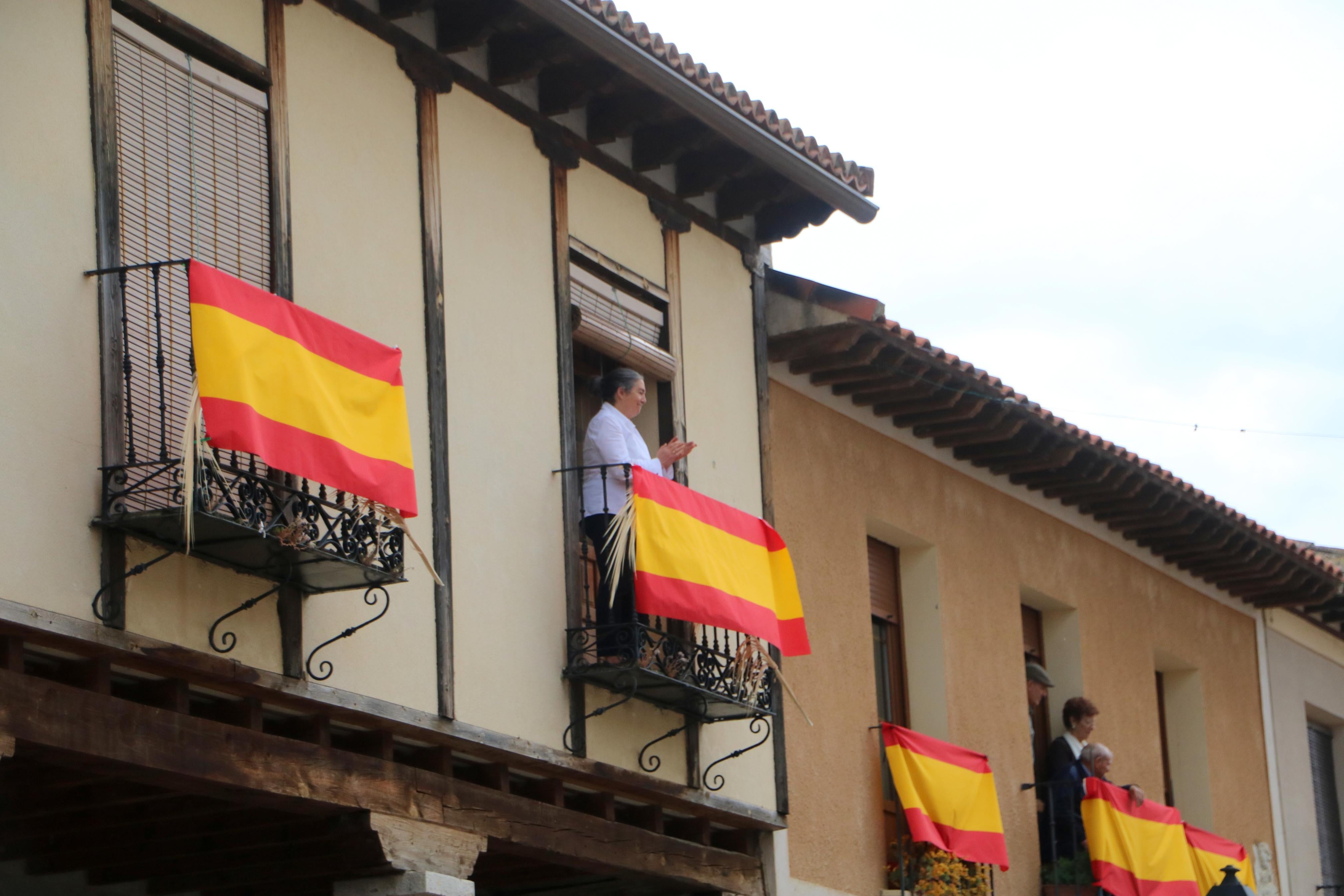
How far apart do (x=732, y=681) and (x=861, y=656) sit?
7.83 feet

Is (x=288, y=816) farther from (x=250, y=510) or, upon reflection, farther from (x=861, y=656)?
(x=861, y=656)

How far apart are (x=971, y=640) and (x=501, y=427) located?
17.9 feet

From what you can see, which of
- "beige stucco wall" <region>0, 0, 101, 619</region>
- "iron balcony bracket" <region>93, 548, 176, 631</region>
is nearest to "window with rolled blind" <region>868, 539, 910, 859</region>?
"iron balcony bracket" <region>93, 548, 176, 631</region>

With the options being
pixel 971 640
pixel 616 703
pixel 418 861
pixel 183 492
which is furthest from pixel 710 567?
pixel 971 640

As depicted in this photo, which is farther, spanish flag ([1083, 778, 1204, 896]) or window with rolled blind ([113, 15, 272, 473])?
spanish flag ([1083, 778, 1204, 896])

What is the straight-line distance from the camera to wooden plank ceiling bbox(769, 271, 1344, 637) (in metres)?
13.6

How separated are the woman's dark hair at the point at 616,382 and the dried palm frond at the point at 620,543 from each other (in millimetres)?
784

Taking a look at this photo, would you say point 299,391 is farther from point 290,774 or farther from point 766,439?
point 766,439

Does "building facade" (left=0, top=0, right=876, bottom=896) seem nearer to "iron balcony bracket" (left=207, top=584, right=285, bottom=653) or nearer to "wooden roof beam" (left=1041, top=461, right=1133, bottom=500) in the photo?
"iron balcony bracket" (left=207, top=584, right=285, bottom=653)

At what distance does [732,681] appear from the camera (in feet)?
37.9

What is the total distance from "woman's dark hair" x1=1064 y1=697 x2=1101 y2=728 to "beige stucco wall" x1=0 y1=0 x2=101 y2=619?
30.8ft

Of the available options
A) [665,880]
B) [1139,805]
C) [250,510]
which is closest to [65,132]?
[250,510]

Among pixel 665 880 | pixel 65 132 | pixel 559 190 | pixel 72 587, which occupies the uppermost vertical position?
pixel 559 190

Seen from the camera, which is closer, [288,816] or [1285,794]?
[288,816]
